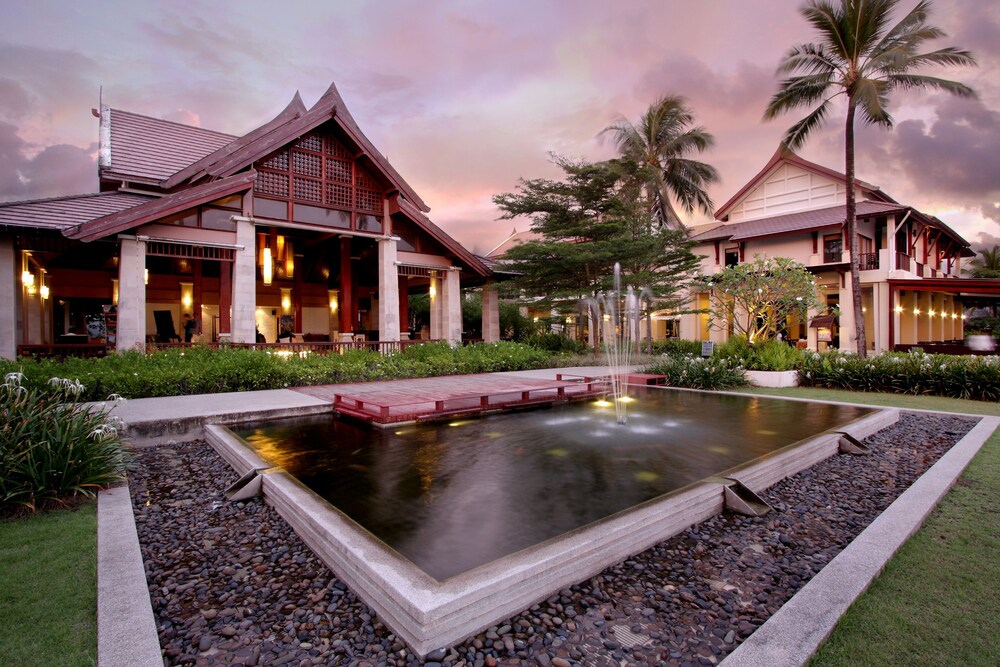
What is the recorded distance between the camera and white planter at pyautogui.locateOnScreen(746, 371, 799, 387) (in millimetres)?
12875

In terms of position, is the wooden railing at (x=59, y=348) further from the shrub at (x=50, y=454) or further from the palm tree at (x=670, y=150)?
the palm tree at (x=670, y=150)

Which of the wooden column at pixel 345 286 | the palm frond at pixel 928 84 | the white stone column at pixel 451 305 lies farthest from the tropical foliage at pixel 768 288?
the wooden column at pixel 345 286

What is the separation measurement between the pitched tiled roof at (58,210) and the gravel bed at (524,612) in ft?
32.9

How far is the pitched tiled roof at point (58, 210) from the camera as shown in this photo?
11.1 meters

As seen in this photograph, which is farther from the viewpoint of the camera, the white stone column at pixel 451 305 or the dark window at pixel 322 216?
the white stone column at pixel 451 305

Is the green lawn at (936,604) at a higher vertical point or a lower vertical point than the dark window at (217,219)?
lower

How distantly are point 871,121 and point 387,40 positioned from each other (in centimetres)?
1510

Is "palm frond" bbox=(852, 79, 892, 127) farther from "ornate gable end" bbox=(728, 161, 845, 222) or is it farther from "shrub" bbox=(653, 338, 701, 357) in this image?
"shrub" bbox=(653, 338, 701, 357)

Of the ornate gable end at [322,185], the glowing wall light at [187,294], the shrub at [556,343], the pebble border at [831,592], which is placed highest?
the ornate gable end at [322,185]

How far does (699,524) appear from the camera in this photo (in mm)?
4098

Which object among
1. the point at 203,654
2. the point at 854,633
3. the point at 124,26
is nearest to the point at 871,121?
the point at 854,633

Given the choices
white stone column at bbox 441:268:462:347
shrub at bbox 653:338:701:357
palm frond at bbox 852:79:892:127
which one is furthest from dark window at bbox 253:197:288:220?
palm frond at bbox 852:79:892:127

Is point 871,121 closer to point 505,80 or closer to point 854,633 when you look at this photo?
point 505,80

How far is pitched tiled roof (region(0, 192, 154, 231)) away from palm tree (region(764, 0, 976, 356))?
20.4 metres
